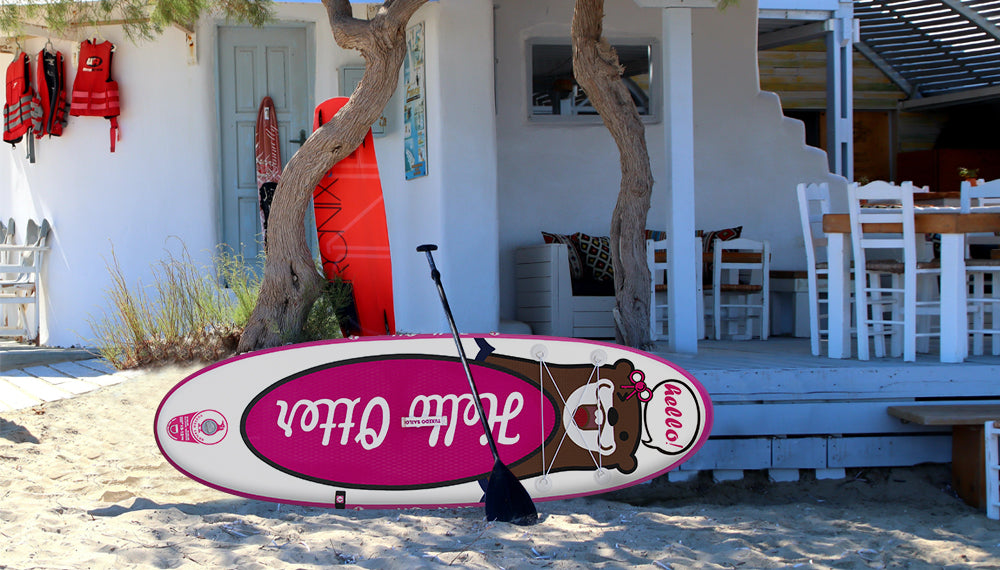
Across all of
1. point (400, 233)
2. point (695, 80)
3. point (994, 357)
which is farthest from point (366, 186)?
point (994, 357)

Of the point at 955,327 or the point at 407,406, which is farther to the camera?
the point at 955,327

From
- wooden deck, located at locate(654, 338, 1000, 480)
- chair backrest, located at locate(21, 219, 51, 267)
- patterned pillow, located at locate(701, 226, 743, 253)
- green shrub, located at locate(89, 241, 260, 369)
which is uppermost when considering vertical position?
chair backrest, located at locate(21, 219, 51, 267)

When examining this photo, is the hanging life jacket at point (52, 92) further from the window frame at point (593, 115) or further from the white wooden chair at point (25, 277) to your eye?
the window frame at point (593, 115)

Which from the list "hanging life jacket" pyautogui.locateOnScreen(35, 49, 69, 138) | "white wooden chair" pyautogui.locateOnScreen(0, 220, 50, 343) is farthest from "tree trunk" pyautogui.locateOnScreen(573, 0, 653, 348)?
"white wooden chair" pyautogui.locateOnScreen(0, 220, 50, 343)

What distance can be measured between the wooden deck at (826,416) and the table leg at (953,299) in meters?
0.12

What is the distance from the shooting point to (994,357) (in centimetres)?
479

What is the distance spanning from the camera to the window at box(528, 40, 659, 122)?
7.15m

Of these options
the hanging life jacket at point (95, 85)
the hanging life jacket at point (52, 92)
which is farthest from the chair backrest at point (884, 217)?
the hanging life jacket at point (52, 92)

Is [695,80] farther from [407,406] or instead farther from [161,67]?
A: [407,406]

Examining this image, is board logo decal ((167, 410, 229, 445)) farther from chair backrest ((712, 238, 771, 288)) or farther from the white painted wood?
chair backrest ((712, 238, 771, 288))

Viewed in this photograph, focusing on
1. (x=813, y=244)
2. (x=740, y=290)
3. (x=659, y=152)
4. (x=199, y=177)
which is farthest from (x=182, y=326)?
(x=659, y=152)

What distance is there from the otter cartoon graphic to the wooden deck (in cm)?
62

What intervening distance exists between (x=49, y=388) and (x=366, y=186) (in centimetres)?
221

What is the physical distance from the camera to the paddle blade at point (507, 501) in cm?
355
